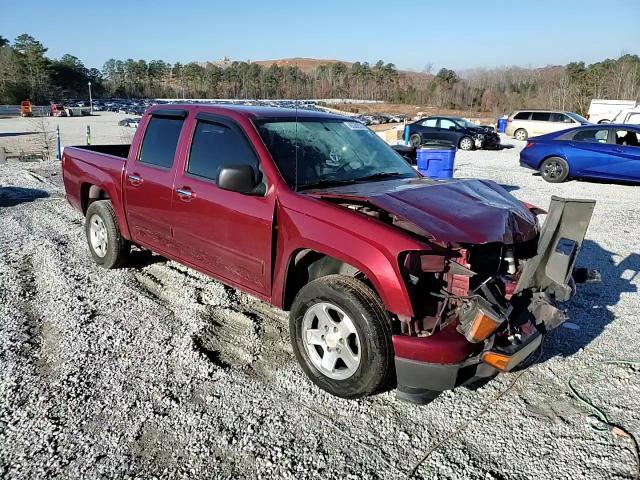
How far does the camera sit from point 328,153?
13.3 ft

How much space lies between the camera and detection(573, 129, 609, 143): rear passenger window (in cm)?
1256

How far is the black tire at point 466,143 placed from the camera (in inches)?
845

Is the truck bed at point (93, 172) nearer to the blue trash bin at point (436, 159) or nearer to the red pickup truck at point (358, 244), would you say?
the red pickup truck at point (358, 244)

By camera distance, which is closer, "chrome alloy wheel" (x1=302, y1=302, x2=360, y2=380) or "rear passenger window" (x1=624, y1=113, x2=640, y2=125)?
"chrome alloy wheel" (x1=302, y1=302, x2=360, y2=380)

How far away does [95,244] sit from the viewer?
5664mm

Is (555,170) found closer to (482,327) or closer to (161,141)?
(161,141)

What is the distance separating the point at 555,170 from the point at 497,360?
39.0 feet

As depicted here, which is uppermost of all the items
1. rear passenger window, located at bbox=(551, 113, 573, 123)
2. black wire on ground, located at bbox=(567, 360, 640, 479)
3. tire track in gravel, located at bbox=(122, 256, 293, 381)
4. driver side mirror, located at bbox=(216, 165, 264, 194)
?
rear passenger window, located at bbox=(551, 113, 573, 123)

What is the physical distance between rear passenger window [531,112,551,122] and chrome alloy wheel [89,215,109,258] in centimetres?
2521

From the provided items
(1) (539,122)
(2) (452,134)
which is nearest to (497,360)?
(2) (452,134)

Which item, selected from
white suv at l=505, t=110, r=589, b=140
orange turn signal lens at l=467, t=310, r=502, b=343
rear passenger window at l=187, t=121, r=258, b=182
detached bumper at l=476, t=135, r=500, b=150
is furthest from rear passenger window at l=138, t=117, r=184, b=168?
white suv at l=505, t=110, r=589, b=140

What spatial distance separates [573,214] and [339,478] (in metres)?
2.21

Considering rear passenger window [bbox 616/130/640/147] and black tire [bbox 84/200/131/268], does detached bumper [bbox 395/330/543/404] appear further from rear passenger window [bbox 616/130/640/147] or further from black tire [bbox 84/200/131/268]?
rear passenger window [bbox 616/130/640/147]

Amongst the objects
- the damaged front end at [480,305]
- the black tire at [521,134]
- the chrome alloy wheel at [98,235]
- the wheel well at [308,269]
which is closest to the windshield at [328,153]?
the wheel well at [308,269]
